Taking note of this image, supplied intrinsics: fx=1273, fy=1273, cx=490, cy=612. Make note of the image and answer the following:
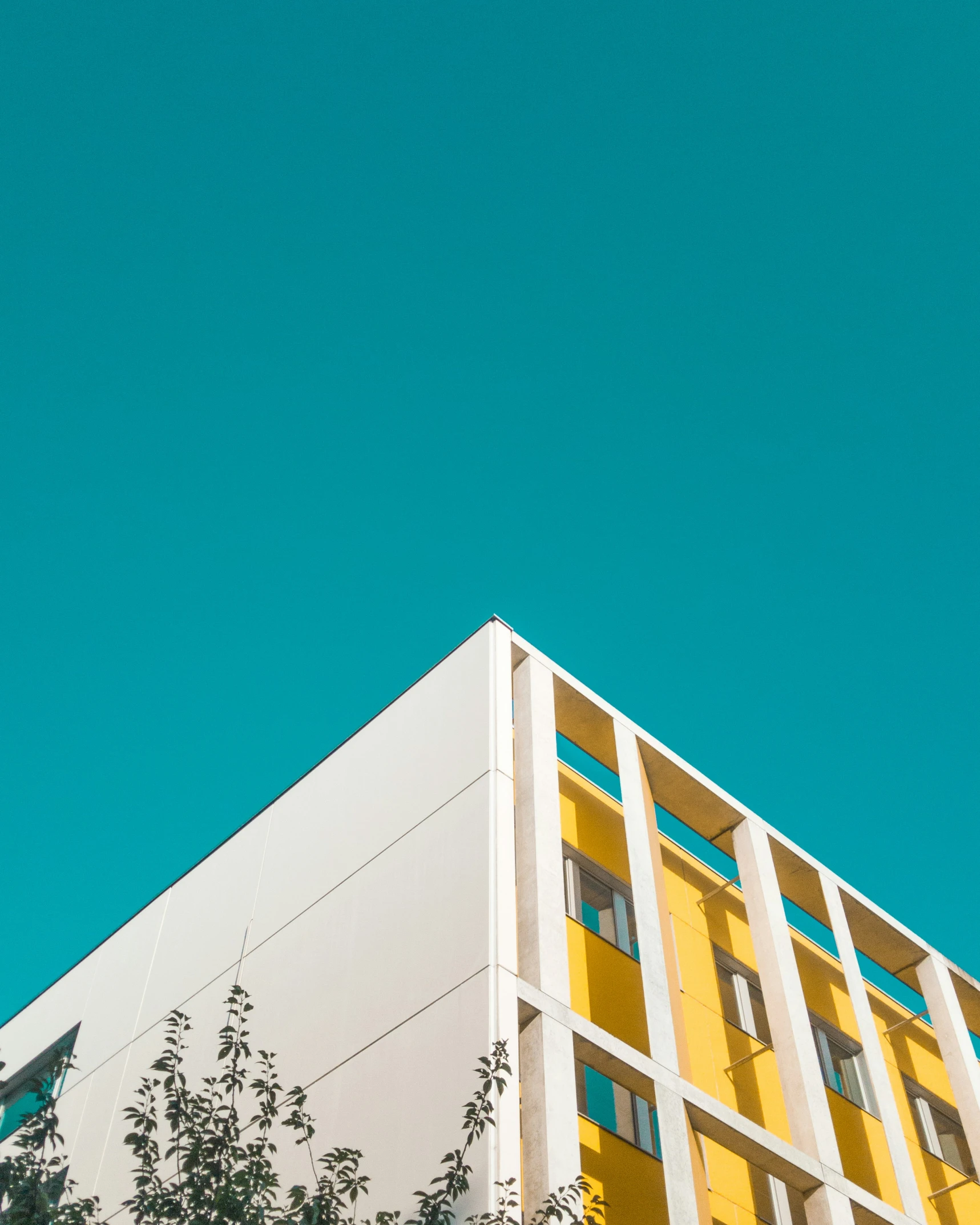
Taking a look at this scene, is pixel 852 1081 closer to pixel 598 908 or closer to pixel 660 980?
pixel 598 908

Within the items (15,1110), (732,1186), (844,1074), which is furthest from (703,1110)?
(15,1110)

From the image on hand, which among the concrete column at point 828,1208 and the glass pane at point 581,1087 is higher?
the glass pane at point 581,1087

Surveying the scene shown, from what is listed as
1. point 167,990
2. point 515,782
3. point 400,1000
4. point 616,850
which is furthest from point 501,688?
point 167,990

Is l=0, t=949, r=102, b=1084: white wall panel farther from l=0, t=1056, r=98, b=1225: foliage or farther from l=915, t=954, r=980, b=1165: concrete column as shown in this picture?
l=915, t=954, r=980, b=1165: concrete column

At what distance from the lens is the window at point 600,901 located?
16.4 meters

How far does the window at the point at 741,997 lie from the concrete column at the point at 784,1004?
915 mm

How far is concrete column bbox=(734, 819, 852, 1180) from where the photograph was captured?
1501 cm

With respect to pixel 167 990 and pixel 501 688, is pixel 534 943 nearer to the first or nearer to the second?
pixel 501 688

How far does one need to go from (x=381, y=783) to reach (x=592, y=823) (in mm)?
3008

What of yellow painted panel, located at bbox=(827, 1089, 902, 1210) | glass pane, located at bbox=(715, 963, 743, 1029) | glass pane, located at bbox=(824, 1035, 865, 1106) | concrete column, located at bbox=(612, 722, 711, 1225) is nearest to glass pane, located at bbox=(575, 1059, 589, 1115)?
concrete column, located at bbox=(612, 722, 711, 1225)

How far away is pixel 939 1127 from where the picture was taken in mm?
21016

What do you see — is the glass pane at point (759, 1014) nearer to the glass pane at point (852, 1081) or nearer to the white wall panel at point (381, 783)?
the glass pane at point (852, 1081)

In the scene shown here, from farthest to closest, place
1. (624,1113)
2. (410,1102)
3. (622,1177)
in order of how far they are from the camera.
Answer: (624,1113) → (622,1177) → (410,1102)

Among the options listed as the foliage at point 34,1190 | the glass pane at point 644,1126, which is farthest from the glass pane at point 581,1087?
the foliage at point 34,1190
